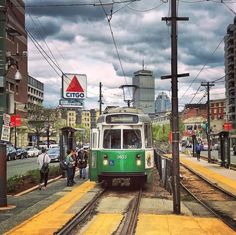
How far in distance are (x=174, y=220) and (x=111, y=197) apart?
610 cm

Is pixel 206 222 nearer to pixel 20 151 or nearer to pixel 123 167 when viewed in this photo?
pixel 123 167

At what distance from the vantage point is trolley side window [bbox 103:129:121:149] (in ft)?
68.9

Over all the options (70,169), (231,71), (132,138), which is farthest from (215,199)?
(231,71)

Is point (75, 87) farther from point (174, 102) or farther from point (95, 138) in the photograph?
point (174, 102)

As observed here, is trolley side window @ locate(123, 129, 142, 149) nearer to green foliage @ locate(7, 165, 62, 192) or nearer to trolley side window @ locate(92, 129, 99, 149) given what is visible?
trolley side window @ locate(92, 129, 99, 149)

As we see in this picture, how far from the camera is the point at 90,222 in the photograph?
1258 centimetres

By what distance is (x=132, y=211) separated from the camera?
1448cm

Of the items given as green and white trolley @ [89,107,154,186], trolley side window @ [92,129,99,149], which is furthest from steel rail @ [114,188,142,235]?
trolley side window @ [92,129,99,149]

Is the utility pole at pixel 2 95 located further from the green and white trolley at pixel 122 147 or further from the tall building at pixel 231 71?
the tall building at pixel 231 71

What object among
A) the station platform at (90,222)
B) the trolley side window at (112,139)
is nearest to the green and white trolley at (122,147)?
the trolley side window at (112,139)

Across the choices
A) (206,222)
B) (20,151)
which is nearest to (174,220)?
(206,222)

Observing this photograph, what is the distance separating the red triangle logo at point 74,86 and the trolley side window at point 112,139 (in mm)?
6724

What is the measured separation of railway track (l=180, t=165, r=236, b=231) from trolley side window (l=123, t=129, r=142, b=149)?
9.80 feet

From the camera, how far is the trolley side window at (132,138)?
21.0m
